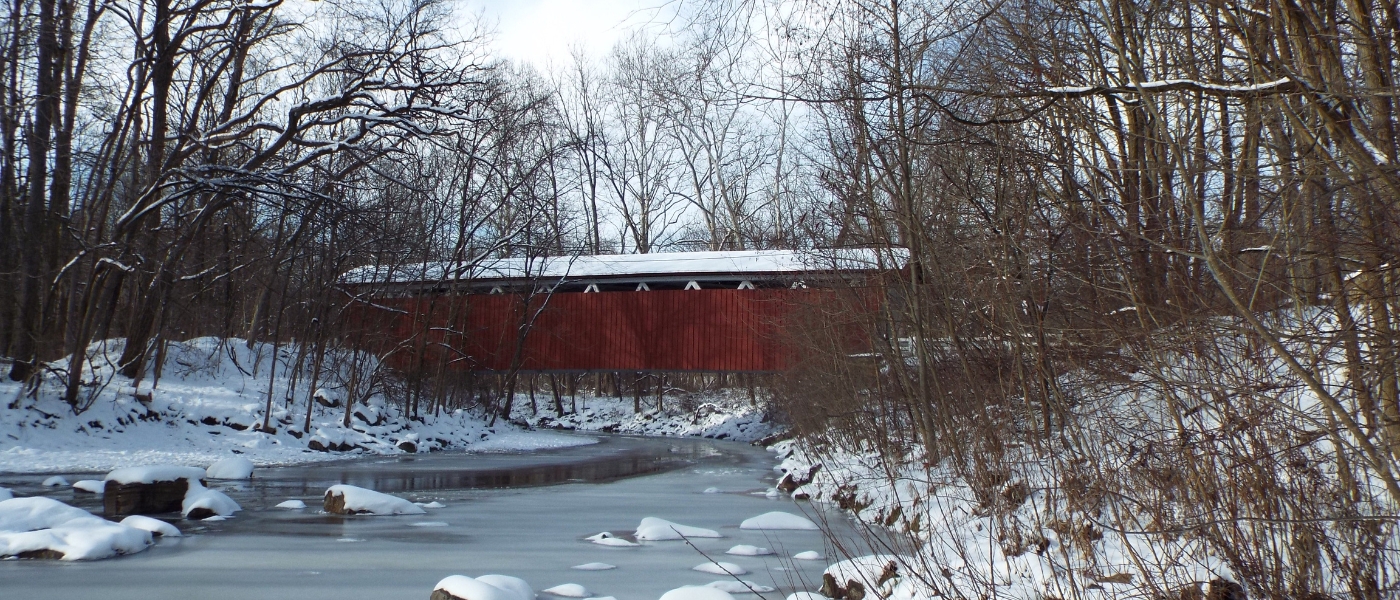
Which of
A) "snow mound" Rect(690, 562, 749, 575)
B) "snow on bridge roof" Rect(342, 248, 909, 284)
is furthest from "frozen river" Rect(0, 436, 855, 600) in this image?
"snow on bridge roof" Rect(342, 248, 909, 284)

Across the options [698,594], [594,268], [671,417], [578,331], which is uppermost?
[594,268]

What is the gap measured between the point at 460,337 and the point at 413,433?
10.6 ft

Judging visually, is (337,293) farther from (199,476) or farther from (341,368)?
(199,476)

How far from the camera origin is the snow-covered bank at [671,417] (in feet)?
69.6

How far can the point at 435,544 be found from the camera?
19.2 ft

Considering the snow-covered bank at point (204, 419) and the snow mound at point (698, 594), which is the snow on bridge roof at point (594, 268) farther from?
the snow mound at point (698, 594)

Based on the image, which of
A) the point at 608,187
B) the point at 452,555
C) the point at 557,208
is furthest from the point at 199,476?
the point at 608,187

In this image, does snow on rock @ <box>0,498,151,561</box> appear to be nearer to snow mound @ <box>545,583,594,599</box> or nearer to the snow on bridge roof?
snow mound @ <box>545,583,594,599</box>

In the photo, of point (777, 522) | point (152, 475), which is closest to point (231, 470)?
point (152, 475)

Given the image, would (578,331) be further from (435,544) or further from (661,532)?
(435,544)

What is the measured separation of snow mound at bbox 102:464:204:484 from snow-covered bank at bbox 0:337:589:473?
2.93 meters

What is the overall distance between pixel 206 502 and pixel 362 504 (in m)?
1.05

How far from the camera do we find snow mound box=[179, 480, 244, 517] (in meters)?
6.73

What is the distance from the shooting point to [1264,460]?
2885mm
